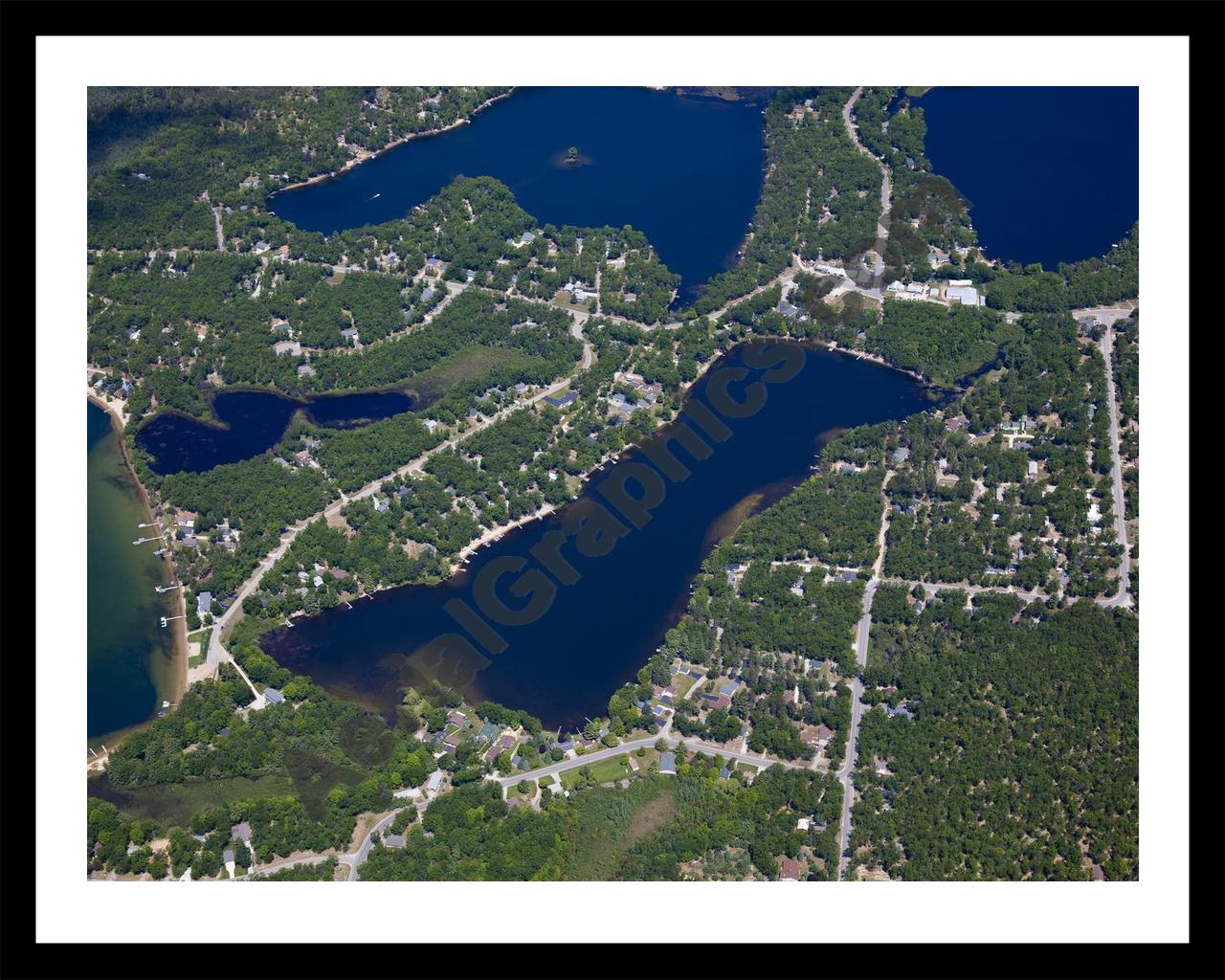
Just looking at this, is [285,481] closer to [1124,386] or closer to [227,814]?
[227,814]

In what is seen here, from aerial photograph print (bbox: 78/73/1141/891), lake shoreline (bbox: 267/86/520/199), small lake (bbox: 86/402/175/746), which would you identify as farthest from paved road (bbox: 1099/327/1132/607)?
lake shoreline (bbox: 267/86/520/199)

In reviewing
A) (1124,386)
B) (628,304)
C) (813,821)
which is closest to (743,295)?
(628,304)

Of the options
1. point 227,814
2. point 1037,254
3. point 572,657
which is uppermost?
point 1037,254

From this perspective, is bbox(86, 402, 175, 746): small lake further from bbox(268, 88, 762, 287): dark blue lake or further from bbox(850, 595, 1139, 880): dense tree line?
bbox(850, 595, 1139, 880): dense tree line

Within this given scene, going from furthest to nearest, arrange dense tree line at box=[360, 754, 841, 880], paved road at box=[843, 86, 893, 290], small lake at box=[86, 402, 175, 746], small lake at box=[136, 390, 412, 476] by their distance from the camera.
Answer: paved road at box=[843, 86, 893, 290] < small lake at box=[136, 390, 412, 476] < small lake at box=[86, 402, 175, 746] < dense tree line at box=[360, 754, 841, 880]

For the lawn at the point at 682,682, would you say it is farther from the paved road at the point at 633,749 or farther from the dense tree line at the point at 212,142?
the dense tree line at the point at 212,142

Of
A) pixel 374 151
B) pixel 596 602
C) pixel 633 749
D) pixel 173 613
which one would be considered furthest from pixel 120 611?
pixel 374 151
